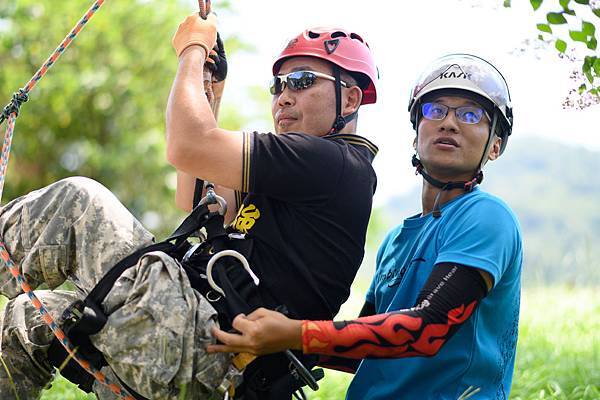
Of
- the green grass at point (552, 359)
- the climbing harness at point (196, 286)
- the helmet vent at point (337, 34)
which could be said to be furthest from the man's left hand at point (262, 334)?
the green grass at point (552, 359)

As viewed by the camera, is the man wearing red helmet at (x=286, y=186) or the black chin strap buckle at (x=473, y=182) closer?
the man wearing red helmet at (x=286, y=186)

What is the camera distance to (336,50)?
4.49 m

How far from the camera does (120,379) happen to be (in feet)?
12.2

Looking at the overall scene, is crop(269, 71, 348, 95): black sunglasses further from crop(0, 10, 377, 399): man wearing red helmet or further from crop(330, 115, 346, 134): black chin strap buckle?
crop(0, 10, 377, 399): man wearing red helmet

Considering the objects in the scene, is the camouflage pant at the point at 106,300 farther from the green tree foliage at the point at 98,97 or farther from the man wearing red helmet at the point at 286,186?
the green tree foliage at the point at 98,97

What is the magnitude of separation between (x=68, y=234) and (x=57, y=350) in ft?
1.72

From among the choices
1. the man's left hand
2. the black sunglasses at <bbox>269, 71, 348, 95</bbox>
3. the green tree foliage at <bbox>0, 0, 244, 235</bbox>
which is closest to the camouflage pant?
the man's left hand

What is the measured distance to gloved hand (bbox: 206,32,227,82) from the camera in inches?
175

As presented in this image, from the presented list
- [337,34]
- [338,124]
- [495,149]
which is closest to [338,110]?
[338,124]

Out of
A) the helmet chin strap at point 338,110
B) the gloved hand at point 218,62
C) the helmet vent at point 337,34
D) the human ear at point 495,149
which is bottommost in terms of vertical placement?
the human ear at point 495,149

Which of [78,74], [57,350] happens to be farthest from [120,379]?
[78,74]

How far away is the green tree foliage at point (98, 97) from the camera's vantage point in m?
21.7

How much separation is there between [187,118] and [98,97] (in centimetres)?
1973

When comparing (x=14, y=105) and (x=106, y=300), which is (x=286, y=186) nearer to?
(x=106, y=300)
